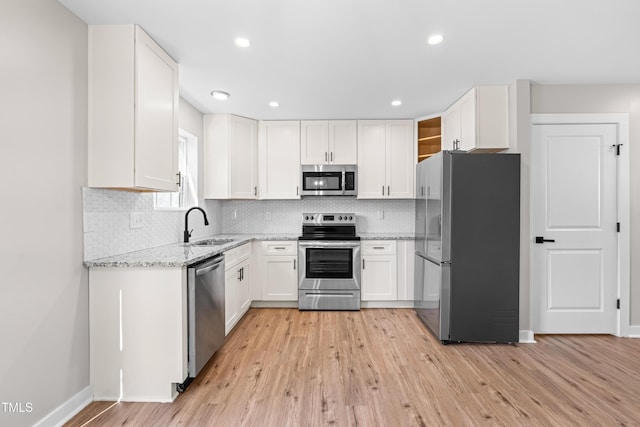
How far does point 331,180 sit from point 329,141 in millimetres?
538

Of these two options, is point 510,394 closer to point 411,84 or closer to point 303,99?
point 411,84

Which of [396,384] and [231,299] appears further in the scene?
[231,299]

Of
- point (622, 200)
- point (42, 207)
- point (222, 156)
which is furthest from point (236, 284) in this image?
point (622, 200)

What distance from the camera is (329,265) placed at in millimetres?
3887

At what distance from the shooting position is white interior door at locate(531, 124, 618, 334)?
303 centimetres

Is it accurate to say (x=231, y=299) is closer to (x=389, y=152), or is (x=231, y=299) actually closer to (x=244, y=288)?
(x=244, y=288)

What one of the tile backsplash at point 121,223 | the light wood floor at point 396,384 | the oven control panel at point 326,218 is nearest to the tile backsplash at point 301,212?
the oven control panel at point 326,218

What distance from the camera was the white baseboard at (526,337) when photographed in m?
2.93

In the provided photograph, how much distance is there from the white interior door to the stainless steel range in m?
1.90

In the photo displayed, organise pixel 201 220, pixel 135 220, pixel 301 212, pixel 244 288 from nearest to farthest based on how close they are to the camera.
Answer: pixel 135 220 → pixel 244 288 → pixel 201 220 → pixel 301 212

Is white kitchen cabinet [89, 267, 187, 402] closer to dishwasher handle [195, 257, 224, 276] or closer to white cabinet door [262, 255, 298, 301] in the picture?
dishwasher handle [195, 257, 224, 276]

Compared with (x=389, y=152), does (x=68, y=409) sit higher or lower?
lower

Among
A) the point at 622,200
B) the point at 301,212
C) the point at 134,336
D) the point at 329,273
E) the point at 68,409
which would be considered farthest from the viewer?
the point at 301,212

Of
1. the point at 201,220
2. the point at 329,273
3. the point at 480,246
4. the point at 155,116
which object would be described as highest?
the point at 155,116
